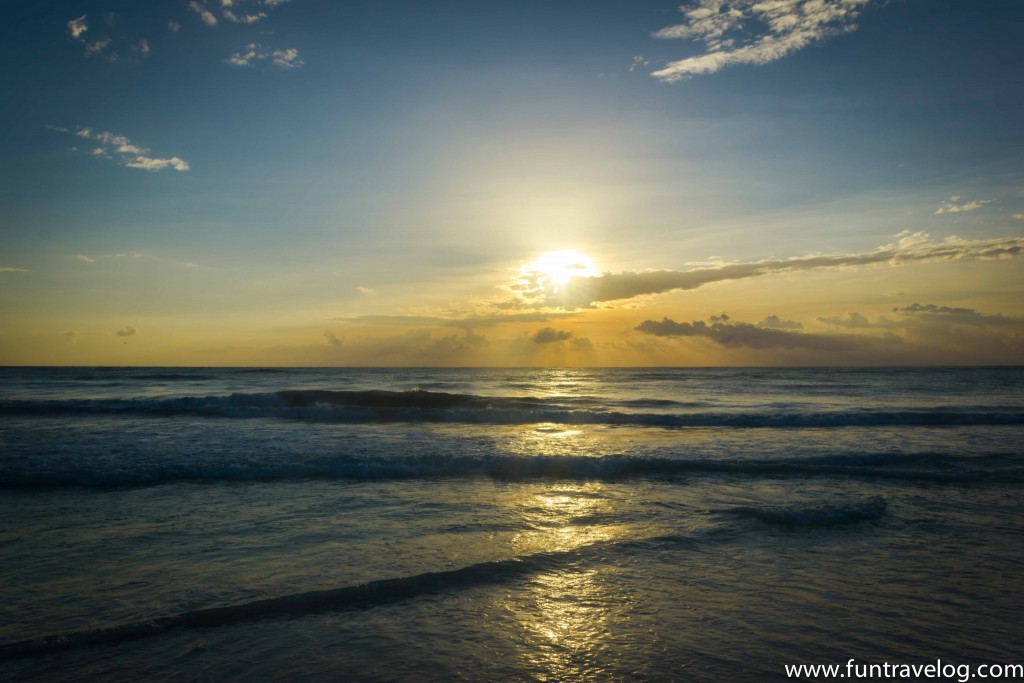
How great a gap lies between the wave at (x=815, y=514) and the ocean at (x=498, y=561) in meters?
0.07

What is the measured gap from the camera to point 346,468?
1495cm

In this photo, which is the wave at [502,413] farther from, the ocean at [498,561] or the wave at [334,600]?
the wave at [334,600]

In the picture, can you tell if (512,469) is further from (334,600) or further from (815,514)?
(334,600)

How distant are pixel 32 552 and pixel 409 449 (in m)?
10.5

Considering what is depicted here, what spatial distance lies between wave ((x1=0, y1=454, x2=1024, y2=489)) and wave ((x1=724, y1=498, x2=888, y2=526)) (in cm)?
350

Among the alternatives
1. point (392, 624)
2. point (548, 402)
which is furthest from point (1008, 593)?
point (548, 402)

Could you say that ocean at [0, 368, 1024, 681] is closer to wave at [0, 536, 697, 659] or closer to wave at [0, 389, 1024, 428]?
wave at [0, 536, 697, 659]

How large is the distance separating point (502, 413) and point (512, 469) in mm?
14967

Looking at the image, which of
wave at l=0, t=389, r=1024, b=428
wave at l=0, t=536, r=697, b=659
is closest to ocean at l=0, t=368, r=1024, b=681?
wave at l=0, t=536, r=697, b=659

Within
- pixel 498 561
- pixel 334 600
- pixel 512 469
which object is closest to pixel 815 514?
pixel 498 561

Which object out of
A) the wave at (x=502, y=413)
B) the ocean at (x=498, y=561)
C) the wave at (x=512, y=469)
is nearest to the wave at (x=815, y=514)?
the ocean at (x=498, y=561)

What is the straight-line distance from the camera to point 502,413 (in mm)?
30453

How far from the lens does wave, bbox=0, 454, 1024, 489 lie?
535 inches

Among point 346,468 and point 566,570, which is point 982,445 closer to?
point 566,570
